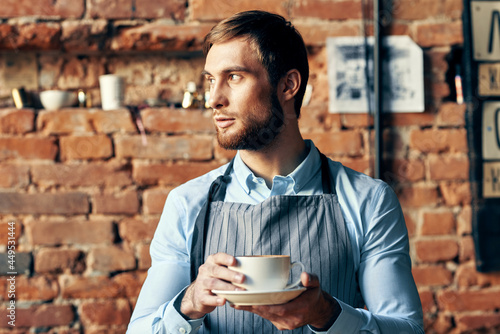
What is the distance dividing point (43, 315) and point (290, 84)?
1006mm

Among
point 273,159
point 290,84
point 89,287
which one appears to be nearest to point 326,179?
point 273,159

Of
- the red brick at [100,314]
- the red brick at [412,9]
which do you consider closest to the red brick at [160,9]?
the red brick at [412,9]

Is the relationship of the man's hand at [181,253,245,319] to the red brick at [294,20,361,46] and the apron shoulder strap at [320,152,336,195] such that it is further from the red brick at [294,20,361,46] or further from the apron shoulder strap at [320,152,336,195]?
the red brick at [294,20,361,46]

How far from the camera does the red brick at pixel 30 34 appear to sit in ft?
5.13

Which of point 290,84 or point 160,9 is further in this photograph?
point 160,9

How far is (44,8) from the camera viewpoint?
1.58 metres

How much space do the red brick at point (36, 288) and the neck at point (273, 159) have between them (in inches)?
31.5

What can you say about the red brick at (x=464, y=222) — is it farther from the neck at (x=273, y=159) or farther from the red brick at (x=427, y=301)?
the neck at (x=273, y=159)

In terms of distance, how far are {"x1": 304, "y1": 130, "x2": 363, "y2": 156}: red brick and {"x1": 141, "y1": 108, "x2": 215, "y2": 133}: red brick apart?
311mm

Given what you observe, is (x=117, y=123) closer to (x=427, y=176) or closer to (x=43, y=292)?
(x=43, y=292)

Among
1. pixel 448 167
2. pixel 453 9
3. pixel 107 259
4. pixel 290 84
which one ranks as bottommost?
pixel 107 259

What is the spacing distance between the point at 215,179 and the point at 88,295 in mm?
666

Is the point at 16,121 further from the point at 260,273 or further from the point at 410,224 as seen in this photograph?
the point at 410,224

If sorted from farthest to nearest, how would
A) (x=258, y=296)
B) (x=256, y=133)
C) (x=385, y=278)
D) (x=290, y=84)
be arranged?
(x=290, y=84), (x=256, y=133), (x=385, y=278), (x=258, y=296)
